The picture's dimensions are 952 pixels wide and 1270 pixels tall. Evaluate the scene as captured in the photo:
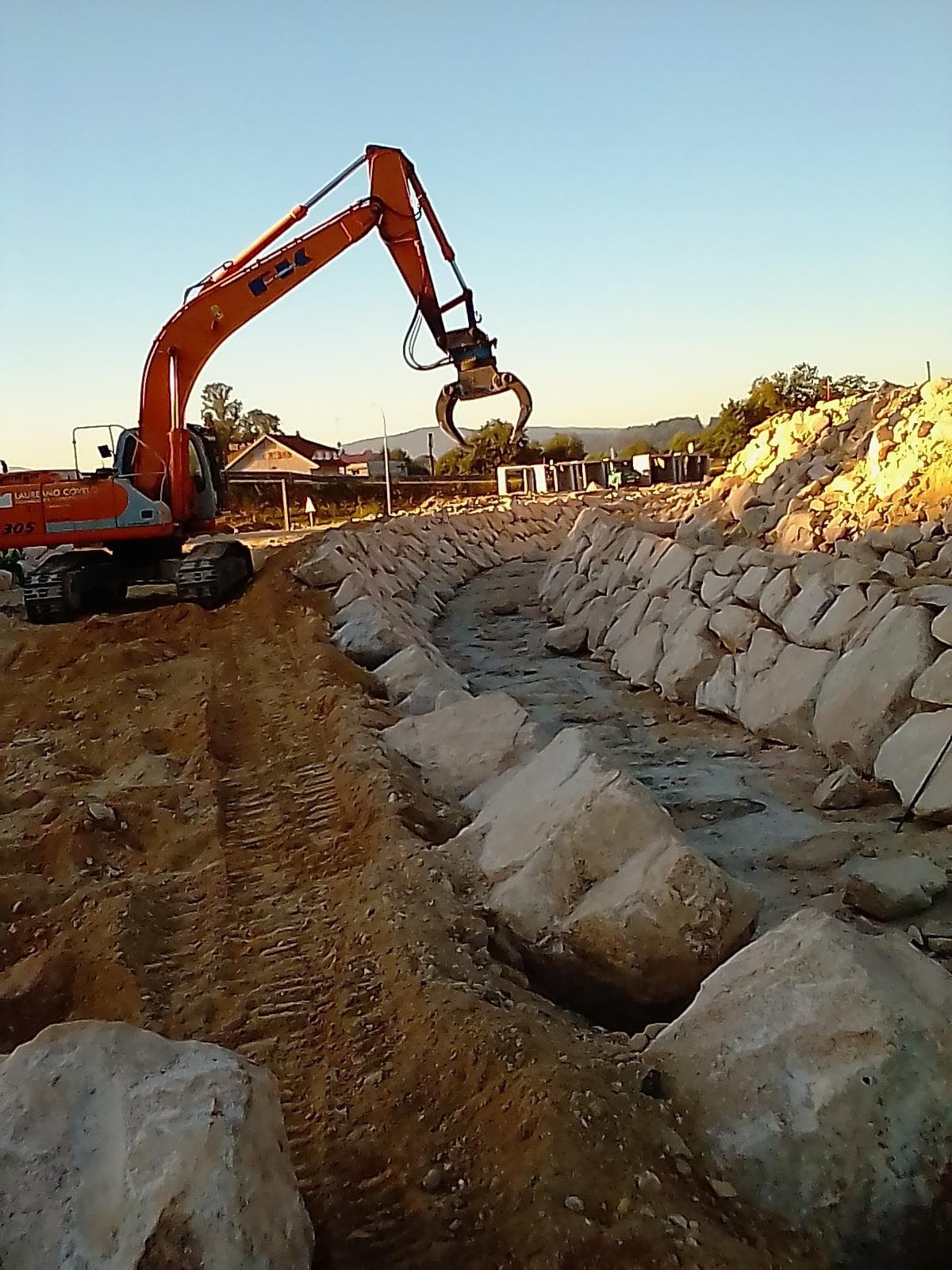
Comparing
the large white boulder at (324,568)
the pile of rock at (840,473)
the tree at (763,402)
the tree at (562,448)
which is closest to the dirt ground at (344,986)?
the large white boulder at (324,568)

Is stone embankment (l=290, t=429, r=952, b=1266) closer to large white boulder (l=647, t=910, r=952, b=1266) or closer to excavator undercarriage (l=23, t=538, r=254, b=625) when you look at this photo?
large white boulder (l=647, t=910, r=952, b=1266)

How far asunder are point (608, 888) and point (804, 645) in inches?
124

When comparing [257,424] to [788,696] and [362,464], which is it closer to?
[362,464]

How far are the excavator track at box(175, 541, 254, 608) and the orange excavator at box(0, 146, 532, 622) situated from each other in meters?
0.01

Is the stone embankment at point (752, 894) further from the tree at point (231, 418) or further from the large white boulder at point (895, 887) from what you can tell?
the tree at point (231, 418)

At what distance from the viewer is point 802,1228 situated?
168cm

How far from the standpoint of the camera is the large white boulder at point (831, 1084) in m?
1.70

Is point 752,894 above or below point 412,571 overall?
below

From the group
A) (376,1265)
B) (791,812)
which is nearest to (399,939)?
(376,1265)

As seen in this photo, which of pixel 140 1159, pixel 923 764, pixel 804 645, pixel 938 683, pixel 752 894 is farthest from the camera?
pixel 804 645

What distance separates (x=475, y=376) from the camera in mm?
9234

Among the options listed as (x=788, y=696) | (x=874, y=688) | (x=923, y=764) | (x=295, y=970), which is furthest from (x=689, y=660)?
(x=295, y=970)

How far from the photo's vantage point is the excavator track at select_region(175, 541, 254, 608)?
8.98m

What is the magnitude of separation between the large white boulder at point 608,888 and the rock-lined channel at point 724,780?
0.22 meters
